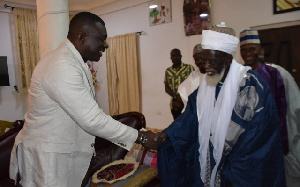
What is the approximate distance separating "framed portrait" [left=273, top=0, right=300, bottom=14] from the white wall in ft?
20.6

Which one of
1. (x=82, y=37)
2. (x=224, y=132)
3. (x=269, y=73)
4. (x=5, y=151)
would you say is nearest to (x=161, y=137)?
(x=224, y=132)

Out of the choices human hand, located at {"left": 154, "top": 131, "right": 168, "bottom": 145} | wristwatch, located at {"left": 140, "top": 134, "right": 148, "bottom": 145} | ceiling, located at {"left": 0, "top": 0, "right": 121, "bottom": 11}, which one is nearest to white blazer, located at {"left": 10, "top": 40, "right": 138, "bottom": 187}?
wristwatch, located at {"left": 140, "top": 134, "right": 148, "bottom": 145}

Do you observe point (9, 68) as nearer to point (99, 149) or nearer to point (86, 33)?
point (99, 149)

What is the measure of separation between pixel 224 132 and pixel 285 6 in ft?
11.3

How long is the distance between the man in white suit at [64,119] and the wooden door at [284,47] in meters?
3.71

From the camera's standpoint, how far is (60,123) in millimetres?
1477

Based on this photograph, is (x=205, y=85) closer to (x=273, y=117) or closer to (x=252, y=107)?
(x=252, y=107)

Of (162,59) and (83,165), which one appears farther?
(162,59)

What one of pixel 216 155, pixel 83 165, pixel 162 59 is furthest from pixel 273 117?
pixel 162 59

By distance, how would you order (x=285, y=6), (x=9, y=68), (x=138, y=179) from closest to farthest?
1. (x=138, y=179)
2. (x=285, y=6)
3. (x=9, y=68)

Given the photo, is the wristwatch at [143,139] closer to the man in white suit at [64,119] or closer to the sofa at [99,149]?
the man in white suit at [64,119]

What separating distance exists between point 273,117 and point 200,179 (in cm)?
71

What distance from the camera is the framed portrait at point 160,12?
5902 mm

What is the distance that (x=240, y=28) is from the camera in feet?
15.6
